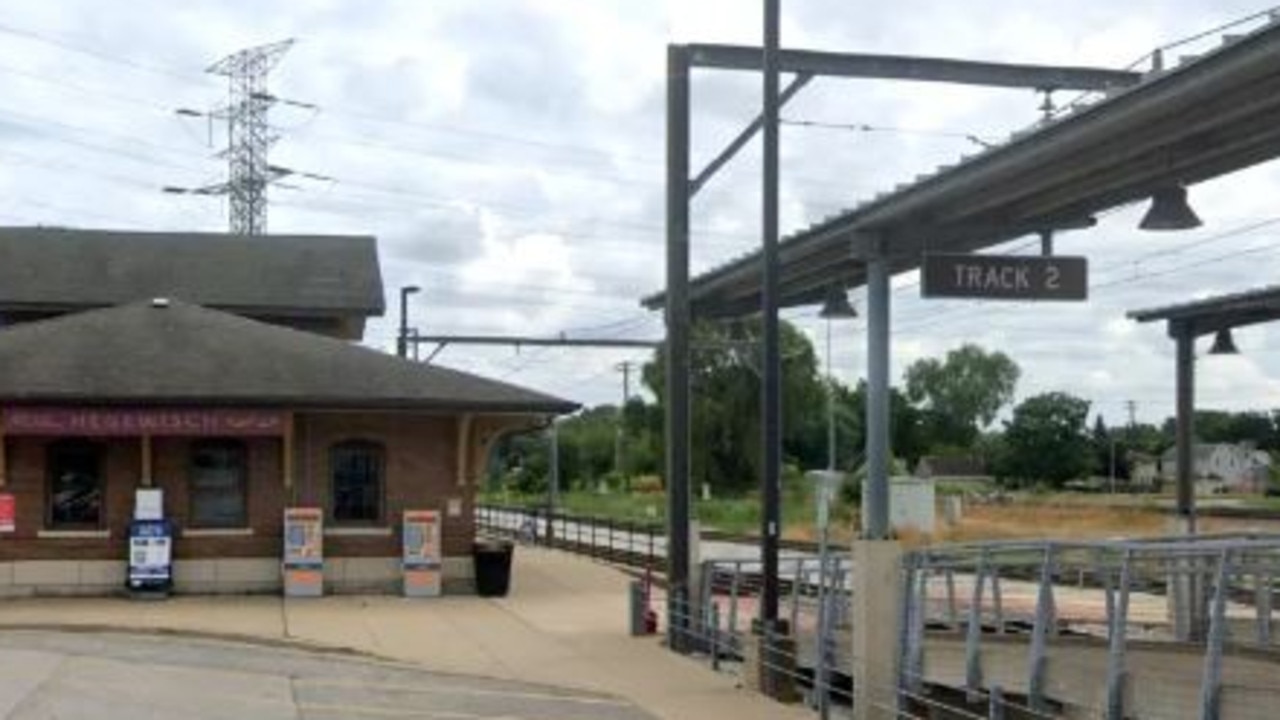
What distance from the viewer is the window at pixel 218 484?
96.8 ft

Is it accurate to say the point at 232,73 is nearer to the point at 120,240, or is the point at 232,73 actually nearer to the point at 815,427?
the point at 120,240

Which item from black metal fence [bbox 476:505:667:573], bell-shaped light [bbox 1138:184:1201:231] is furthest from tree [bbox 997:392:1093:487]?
bell-shaped light [bbox 1138:184:1201:231]

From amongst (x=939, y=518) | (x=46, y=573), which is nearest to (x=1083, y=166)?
(x=46, y=573)

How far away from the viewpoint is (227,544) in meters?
29.4

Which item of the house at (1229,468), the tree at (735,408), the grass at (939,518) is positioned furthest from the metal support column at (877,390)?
the house at (1229,468)

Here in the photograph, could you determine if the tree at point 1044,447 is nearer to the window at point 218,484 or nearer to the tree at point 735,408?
the tree at point 735,408

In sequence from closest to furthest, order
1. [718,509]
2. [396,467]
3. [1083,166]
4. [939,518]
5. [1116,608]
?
[1116,608] < [1083,166] < [396,467] < [939,518] < [718,509]

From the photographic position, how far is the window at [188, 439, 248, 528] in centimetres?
2950

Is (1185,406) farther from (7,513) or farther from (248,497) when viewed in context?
(7,513)

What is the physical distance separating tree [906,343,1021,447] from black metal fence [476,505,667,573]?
12216cm

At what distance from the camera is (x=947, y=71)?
74.6 feet

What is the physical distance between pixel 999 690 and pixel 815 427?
→ 4410 inches

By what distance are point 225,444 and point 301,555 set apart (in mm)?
2291

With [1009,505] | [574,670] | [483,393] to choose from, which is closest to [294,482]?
[483,393]
